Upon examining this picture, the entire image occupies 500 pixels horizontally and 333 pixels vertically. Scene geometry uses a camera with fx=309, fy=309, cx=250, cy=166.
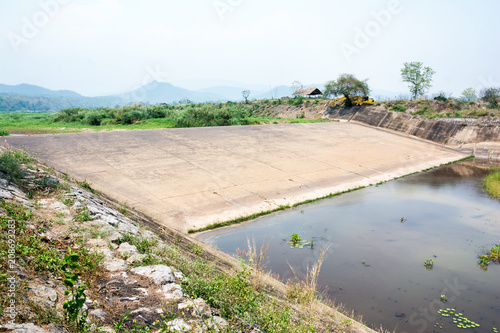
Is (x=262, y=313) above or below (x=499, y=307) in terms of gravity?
above

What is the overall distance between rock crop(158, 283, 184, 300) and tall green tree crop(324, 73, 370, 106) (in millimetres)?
37605

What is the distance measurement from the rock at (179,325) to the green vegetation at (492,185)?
15.2 metres

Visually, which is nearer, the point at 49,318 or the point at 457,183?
the point at 49,318

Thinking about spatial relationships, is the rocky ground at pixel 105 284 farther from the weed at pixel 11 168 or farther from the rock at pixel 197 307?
the weed at pixel 11 168

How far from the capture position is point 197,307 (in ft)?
12.4

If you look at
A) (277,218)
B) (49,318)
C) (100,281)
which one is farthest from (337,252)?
(49,318)

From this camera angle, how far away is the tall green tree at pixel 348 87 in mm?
37500

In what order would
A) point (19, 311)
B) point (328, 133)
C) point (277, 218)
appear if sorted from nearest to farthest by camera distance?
1. point (19, 311)
2. point (277, 218)
3. point (328, 133)

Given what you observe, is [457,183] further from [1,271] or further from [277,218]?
[1,271]

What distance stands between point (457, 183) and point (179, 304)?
54.7 ft

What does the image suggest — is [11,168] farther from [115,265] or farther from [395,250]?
[395,250]

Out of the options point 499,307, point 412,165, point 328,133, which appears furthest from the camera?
point 328,133

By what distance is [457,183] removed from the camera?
15.8 m

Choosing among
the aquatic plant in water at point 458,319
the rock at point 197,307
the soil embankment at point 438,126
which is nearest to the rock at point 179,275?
the rock at point 197,307
